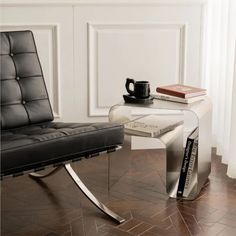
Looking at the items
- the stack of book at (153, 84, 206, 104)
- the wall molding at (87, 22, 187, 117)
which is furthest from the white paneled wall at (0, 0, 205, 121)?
the stack of book at (153, 84, 206, 104)

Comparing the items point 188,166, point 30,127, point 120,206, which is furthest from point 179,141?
point 30,127

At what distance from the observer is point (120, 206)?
2639 millimetres

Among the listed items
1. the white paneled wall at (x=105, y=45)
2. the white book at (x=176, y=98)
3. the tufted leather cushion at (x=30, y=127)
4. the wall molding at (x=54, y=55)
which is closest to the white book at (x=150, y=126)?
the white book at (x=176, y=98)

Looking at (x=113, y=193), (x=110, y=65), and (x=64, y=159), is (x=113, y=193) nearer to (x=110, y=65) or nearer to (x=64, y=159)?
(x=64, y=159)

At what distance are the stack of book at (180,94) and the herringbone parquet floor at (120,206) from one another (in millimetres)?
392

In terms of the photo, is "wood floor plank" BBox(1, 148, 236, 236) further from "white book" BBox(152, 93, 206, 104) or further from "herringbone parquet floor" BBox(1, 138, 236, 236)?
"white book" BBox(152, 93, 206, 104)

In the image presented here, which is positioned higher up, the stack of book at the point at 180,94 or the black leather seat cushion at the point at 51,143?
the stack of book at the point at 180,94

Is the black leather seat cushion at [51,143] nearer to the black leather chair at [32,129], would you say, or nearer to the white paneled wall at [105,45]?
the black leather chair at [32,129]

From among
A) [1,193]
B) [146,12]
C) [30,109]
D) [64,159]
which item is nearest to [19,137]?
[64,159]

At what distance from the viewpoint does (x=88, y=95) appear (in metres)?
3.52

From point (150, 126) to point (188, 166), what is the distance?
0.29 metres

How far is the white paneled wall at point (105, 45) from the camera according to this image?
3.38 metres

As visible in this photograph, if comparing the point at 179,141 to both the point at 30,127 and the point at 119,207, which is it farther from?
the point at 30,127

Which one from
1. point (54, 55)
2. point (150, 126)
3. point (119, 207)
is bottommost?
point (119, 207)
